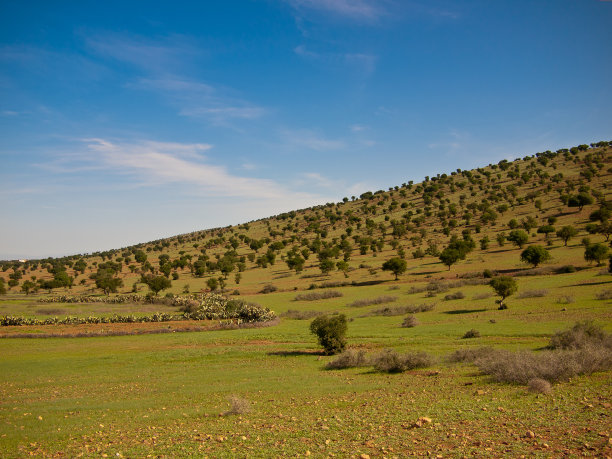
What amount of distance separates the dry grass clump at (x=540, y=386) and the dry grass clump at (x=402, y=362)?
26.2 ft

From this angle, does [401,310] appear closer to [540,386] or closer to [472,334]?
[472,334]

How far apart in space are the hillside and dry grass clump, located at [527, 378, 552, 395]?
56.3 meters

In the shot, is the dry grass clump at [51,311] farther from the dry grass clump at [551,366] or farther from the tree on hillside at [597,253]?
the tree on hillside at [597,253]

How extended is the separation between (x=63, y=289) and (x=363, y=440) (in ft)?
411

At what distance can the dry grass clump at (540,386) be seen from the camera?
14103 mm

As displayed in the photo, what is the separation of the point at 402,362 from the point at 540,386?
28.6 ft

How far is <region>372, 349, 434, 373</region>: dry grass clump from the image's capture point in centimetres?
2214

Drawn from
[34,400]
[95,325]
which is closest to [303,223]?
[95,325]

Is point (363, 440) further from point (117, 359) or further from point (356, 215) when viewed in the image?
point (356, 215)

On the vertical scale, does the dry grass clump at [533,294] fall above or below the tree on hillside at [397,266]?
below

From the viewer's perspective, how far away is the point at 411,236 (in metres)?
114

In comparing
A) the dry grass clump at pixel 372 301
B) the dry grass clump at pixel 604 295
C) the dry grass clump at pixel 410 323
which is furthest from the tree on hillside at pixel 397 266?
the dry grass clump at pixel 410 323

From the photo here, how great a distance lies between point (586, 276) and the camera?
5197cm

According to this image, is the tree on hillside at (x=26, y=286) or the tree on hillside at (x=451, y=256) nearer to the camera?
the tree on hillside at (x=451, y=256)
